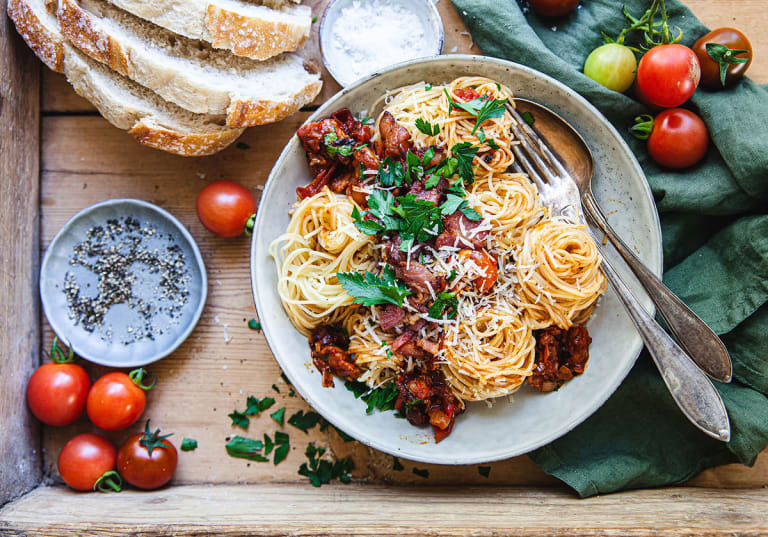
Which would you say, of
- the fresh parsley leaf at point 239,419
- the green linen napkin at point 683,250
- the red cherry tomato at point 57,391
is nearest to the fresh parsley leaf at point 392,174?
the green linen napkin at point 683,250

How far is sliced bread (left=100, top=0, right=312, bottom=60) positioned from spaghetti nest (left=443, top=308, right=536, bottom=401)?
1.81 m

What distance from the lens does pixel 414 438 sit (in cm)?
300

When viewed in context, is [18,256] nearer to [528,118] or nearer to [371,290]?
[371,290]

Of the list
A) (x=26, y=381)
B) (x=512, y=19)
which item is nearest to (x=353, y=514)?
(x=26, y=381)

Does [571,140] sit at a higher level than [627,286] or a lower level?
higher

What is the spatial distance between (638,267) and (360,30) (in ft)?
6.60

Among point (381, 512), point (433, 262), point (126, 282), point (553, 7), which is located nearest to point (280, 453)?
point (381, 512)

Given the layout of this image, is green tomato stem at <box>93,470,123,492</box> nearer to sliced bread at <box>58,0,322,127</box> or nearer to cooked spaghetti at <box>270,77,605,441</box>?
cooked spaghetti at <box>270,77,605,441</box>

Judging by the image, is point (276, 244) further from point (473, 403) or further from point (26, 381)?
point (26, 381)

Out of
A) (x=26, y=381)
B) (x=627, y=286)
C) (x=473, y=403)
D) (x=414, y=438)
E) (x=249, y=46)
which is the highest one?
(x=249, y=46)

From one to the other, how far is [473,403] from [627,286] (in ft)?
3.24

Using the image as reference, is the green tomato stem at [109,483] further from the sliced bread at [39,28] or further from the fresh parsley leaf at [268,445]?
the sliced bread at [39,28]

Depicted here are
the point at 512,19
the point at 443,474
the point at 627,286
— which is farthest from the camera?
the point at 443,474

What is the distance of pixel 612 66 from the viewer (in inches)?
123
